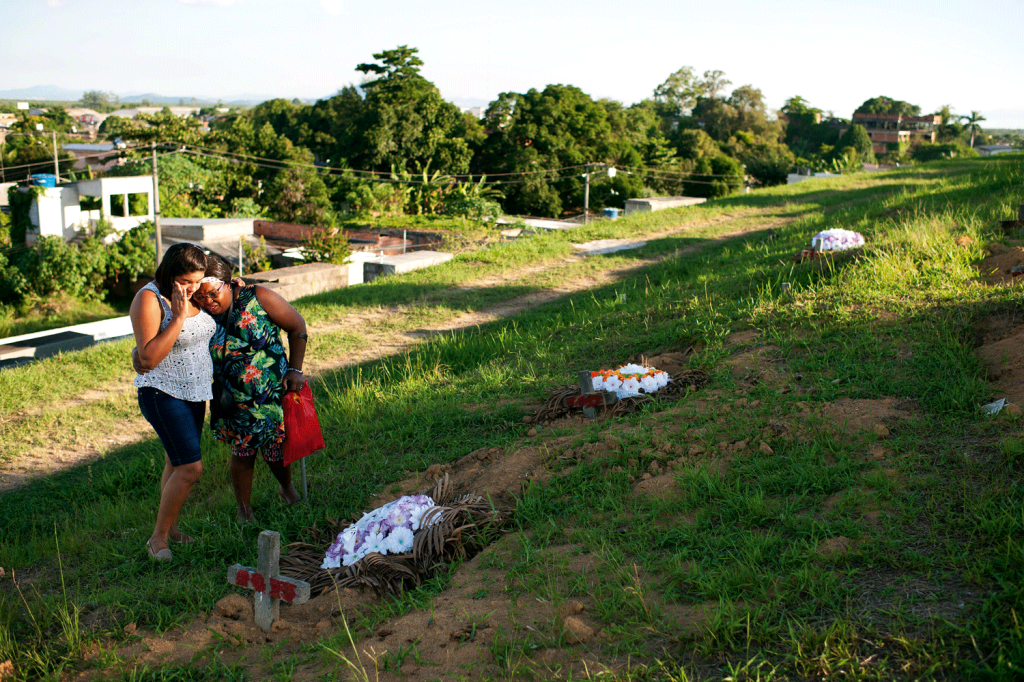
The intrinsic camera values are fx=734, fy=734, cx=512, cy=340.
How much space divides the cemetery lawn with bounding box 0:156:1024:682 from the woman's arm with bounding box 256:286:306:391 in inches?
28.4

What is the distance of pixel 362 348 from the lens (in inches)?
313

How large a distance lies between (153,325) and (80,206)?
2922 cm

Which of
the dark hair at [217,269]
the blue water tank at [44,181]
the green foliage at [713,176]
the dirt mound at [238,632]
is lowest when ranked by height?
the dirt mound at [238,632]

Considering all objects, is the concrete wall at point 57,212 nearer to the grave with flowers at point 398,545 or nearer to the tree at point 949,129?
the grave with flowers at point 398,545

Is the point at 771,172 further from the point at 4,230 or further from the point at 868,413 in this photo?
the point at 868,413

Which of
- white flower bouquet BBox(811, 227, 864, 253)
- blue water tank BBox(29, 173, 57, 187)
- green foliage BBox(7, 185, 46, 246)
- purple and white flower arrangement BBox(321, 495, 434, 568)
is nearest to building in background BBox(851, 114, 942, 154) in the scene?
blue water tank BBox(29, 173, 57, 187)

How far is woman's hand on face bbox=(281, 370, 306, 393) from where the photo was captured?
366cm

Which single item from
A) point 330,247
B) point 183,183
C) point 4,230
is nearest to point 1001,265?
point 330,247

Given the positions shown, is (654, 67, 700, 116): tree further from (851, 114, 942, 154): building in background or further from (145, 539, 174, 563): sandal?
(145, 539, 174, 563): sandal

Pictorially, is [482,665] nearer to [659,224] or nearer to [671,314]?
[671,314]

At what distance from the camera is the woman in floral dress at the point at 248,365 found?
353cm

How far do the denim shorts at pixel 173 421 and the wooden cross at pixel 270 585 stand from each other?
812 mm

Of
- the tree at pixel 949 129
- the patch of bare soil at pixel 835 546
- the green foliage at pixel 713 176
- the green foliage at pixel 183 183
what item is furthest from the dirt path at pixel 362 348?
the tree at pixel 949 129

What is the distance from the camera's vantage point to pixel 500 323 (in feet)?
Result: 27.9
